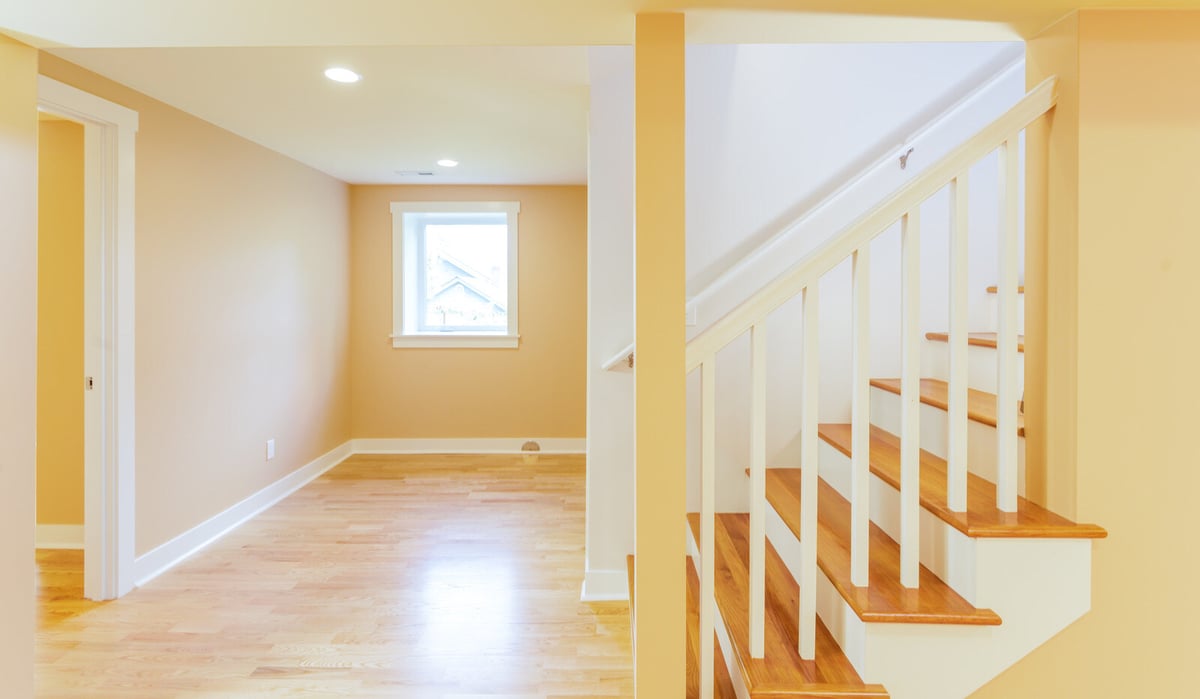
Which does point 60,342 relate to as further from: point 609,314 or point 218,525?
point 609,314

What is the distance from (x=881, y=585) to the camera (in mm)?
1491

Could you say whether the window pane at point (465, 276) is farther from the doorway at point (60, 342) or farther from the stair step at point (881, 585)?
the stair step at point (881, 585)

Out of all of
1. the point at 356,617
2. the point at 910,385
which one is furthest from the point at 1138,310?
the point at 356,617

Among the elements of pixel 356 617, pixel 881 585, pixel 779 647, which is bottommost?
pixel 356 617

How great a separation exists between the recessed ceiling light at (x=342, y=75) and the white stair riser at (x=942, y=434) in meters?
2.49

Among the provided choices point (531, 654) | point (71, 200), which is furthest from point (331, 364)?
point (531, 654)

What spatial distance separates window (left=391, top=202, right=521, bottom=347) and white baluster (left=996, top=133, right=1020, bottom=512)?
4261mm

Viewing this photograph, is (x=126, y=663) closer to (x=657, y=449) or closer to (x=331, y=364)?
(x=657, y=449)

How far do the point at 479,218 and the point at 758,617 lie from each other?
467 centimetres

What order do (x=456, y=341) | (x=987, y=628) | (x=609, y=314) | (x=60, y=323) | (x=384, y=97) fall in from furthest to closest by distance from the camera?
1. (x=456, y=341)
2. (x=60, y=323)
3. (x=384, y=97)
4. (x=609, y=314)
5. (x=987, y=628)

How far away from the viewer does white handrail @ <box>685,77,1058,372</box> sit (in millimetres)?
1413

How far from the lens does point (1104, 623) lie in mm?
1467

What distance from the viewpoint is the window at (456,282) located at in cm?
539

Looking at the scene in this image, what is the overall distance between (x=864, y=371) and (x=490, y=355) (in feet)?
14.1
